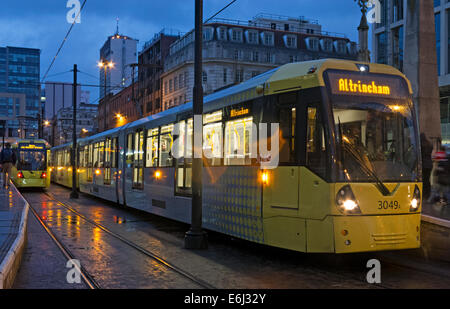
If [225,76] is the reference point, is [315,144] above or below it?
below

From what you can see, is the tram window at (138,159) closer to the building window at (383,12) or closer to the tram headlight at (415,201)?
the tram headlight at (415,201)

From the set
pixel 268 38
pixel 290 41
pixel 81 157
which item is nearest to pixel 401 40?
pixel 81 157

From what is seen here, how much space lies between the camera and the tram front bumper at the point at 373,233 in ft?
25.0

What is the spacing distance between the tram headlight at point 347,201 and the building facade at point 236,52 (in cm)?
5155

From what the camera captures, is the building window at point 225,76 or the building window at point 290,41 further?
the building window at point 290,41

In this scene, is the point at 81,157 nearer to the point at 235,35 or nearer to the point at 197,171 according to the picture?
the point at 197,171

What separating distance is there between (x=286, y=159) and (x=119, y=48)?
146 meters

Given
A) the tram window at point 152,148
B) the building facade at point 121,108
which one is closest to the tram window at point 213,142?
the tram window at point 152,148

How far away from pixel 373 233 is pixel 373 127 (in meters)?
1.57

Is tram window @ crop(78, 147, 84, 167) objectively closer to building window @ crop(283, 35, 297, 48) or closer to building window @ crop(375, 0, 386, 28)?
building window @ crop(375, 0, 386, 28)

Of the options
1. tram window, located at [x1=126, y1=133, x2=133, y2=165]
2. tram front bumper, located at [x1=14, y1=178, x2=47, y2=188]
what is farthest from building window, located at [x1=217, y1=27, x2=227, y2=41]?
tram window, located at [x1=126, y1=133, x2=133, y2=165]

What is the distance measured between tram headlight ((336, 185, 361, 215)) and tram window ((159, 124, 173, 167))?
20.4ft

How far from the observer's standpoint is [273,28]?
68812 millimetres

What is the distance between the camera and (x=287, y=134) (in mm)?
8445
